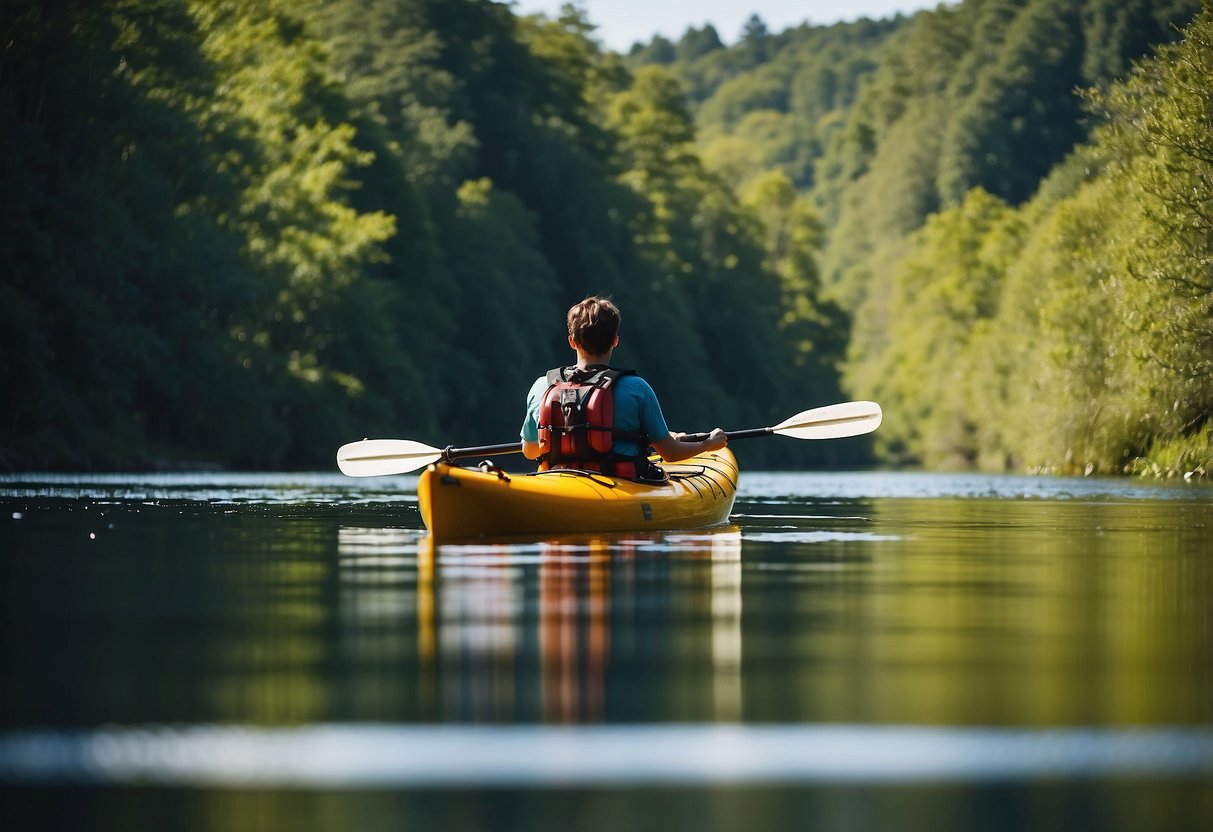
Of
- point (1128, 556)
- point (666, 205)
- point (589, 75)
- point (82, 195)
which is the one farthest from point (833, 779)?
point (589, 75)

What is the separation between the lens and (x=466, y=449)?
44.9 feet

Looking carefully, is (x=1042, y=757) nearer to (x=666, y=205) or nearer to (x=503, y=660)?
(x=503, y=660)

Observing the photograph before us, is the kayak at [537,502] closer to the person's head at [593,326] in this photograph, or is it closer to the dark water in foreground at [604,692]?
the person's head at [593,326]

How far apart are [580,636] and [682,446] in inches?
292

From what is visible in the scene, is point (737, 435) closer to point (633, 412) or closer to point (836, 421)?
point (836, 421)

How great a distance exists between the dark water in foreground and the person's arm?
9.20 ft

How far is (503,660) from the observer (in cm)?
577

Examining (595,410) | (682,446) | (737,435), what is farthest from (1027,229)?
(595,410)

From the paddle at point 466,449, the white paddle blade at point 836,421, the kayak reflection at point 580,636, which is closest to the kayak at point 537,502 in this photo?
the paddle at point 466,449

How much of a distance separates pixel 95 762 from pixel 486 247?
55280 millimetres

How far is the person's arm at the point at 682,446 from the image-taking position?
13.5 meters

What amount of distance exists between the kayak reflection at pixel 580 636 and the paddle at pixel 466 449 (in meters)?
3.67

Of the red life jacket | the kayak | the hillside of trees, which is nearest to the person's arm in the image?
the kayak

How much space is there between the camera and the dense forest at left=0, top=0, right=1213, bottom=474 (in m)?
33.3
